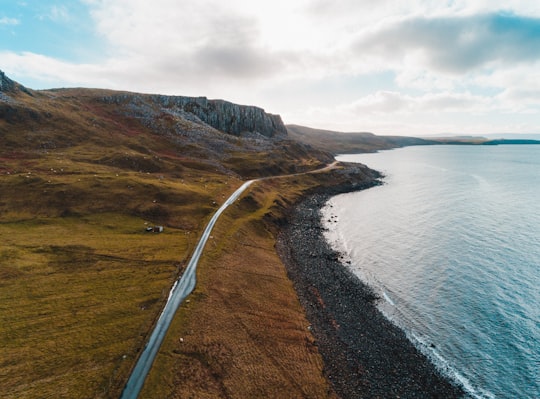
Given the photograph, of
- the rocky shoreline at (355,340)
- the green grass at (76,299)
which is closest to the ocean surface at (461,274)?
the rocky shoreline at (355,340)

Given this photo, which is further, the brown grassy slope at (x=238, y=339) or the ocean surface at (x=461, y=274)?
the ocean surface at (x=461, y=274)

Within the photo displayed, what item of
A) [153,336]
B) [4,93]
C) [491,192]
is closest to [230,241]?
[153,336]

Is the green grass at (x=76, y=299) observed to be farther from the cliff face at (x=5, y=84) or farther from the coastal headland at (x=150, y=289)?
the cliff face at (x=5, y=84)

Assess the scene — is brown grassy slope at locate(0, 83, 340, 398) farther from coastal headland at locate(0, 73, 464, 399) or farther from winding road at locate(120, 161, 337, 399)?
winding road at locate(120, 161, 337, 399)

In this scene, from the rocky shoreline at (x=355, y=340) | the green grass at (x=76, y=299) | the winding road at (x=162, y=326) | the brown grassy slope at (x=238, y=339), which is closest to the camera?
the winding road at (x=162, y=326)

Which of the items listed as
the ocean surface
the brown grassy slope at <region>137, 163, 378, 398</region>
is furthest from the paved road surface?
the ocean surface

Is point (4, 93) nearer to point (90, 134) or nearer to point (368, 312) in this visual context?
point (90, 134)

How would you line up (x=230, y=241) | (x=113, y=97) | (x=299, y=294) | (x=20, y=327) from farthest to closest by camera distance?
(x=113, y=97) → (x=230, y=241) → (x=299, y=294) → (x=20, y=327)
